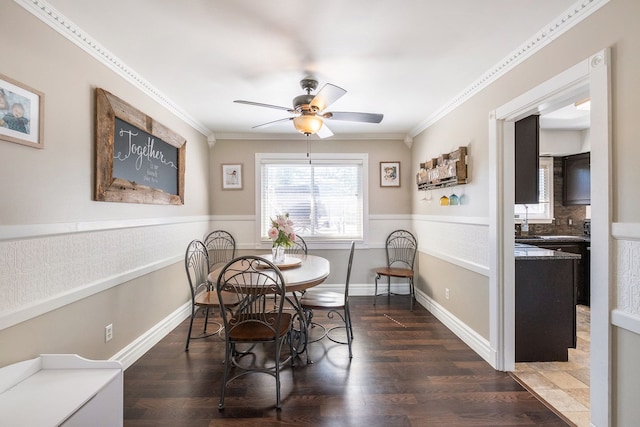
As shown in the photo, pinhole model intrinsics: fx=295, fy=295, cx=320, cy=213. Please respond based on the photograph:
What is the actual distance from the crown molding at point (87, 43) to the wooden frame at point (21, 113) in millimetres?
439

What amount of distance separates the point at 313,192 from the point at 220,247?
1.56 meters

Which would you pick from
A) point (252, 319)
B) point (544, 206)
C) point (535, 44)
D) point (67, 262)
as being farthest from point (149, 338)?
point (544, 206)

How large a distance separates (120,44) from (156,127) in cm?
86

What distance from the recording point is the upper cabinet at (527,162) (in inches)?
95.2

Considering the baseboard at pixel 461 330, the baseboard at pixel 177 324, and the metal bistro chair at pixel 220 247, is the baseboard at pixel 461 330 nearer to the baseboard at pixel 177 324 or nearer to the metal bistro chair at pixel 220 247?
the baseboard at pixel 177 324

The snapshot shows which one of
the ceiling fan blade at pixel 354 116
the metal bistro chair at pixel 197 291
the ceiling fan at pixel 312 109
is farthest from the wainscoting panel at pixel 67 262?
the ceiling fan blade at pixel 354 116

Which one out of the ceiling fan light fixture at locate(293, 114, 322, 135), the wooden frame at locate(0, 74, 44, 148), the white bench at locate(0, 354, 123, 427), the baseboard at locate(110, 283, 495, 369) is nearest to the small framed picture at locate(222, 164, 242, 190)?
the baseboard at locate(110, 283, 495, 369)

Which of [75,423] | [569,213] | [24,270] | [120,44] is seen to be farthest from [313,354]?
[569,213]

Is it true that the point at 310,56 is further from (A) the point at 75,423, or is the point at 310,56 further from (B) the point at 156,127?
(A) the point at 75,423

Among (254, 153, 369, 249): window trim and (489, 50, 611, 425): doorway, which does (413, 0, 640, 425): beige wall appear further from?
(254, 153, 369, 249): window trim

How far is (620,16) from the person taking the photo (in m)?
1.43

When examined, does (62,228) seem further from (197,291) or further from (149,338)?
(197,291)

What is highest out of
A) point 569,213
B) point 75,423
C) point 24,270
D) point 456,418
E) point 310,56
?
point 310,56

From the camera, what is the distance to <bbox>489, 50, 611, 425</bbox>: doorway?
1.49 m
